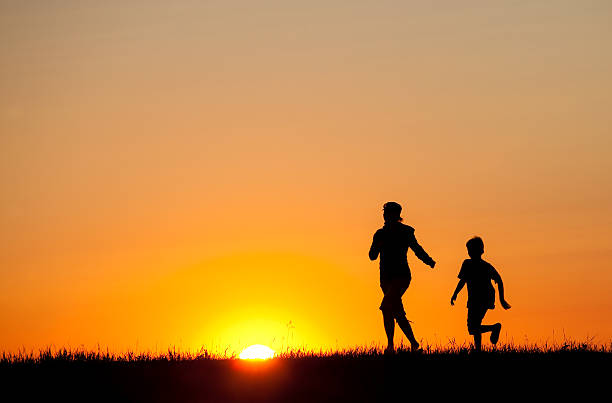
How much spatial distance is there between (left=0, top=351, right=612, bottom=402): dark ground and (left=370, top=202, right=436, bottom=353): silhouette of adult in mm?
1863

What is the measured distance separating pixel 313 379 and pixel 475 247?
239 inches

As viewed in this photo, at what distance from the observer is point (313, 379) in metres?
12.9

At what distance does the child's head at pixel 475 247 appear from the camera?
58.9 feet

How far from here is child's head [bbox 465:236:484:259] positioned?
17938 mm

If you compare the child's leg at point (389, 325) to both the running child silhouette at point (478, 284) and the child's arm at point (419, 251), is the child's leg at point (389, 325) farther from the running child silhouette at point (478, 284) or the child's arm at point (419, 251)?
the running child silhouette at point (478, 284)

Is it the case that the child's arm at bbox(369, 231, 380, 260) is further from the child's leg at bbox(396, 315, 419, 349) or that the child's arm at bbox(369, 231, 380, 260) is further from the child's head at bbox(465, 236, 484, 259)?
the child's head at bbox(465, 236, 484, 259)

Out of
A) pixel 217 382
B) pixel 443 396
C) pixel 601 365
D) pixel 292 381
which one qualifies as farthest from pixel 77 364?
pixel 601 365

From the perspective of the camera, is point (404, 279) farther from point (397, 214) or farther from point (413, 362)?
point (413, 362)

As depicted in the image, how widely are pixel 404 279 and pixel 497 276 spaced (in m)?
2.16

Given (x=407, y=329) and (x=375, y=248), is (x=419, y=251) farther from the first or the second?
(x=407, y=329)

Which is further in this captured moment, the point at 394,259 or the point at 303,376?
the point at 394,259

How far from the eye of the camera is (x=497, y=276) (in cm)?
1798

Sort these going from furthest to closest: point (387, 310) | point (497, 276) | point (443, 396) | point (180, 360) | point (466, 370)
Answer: point (497, 276) < point (387, 310) < point (180, 360) < point (466, 370) < point (443, 396)

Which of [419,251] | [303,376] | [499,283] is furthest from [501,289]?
[303,376]
